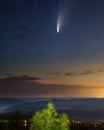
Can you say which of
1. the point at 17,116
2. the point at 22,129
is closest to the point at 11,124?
the point at 17,116

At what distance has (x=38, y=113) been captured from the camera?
56.7 metres

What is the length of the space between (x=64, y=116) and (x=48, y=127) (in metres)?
3.57

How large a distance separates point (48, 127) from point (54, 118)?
143cm

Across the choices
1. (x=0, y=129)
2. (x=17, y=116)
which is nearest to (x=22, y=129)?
(x=0, y=129)

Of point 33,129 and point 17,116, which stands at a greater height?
point 17,116

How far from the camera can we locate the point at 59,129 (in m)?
58.2

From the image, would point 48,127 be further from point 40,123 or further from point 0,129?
point 0,129

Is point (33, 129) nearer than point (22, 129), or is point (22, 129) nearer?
point (33, 129)

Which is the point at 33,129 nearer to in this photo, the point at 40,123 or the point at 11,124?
the point at 40,123

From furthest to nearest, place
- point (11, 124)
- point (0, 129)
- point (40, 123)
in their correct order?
point (11, 124)
point (0, 129)
point (40, 123)

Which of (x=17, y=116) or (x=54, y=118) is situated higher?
(x=17, y=116)

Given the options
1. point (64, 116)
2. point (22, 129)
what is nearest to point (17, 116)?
point (22, 129)

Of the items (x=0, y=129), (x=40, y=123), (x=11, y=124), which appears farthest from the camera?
(x=11, y=124)

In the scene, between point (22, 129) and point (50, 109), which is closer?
point (50, 109)
